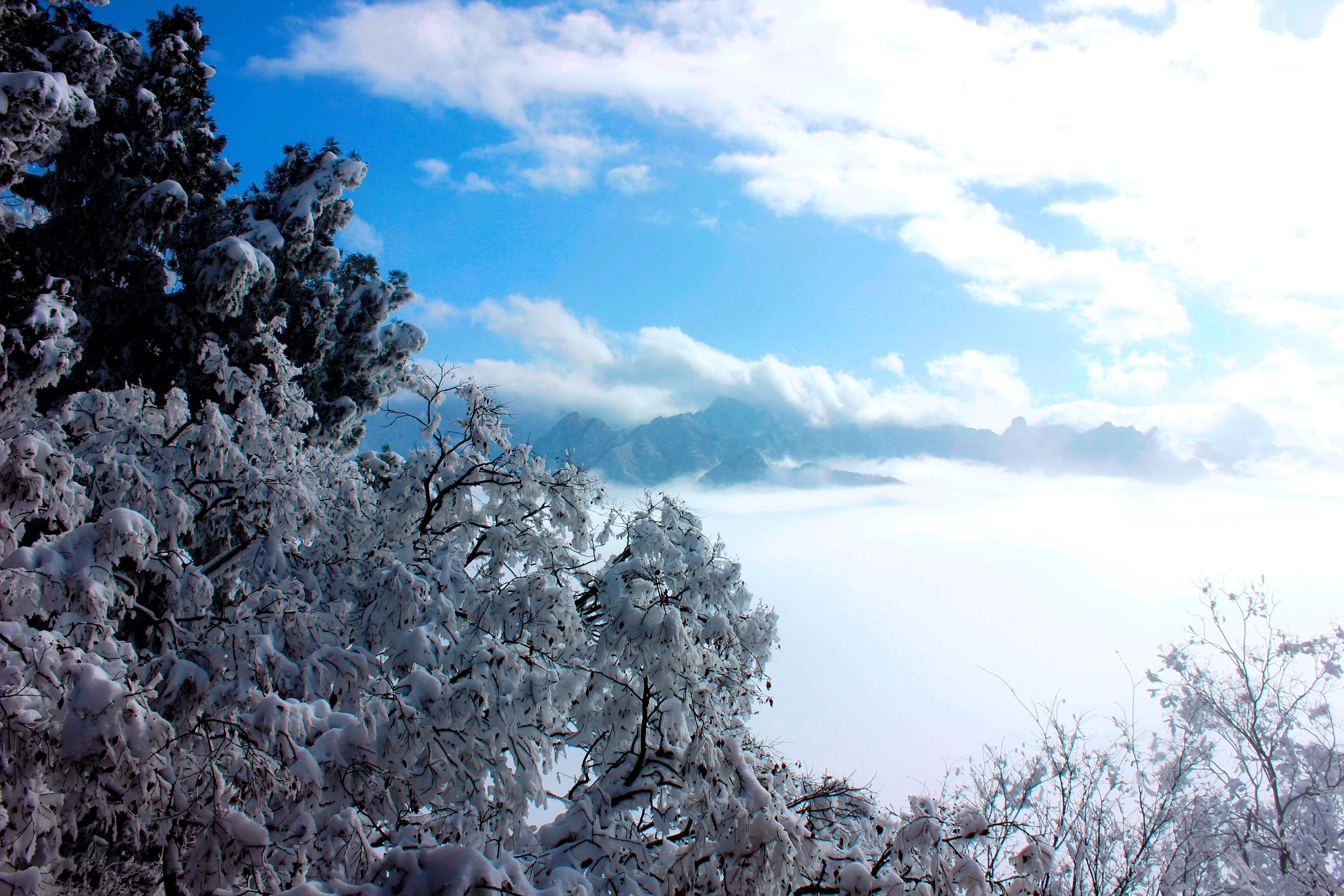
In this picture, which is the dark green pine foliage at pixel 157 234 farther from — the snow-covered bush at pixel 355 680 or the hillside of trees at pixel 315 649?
the snow-covered bush at pixel 355 680

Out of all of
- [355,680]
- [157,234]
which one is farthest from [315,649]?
[157,234]

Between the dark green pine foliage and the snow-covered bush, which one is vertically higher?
the dark green pine foliage

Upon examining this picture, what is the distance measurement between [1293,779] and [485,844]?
2204 cm

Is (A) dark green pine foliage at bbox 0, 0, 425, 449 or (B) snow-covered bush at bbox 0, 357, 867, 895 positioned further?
(A) dark green pine foliage at bbox 0, 0, 425, 449

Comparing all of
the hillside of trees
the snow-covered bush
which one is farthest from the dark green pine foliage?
the snow-covered bush

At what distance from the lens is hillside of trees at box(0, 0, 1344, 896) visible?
4.11 metres

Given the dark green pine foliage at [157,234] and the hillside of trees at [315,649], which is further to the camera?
the dark green pine foliage at [157,234]

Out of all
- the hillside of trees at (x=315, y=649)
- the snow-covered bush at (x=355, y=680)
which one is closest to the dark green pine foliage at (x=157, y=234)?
the hillside of trees at (x=315, y=649)

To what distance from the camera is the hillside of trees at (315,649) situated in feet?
13.5

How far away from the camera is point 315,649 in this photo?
663cm

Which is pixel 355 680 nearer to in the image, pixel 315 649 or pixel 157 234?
pixel 315 649

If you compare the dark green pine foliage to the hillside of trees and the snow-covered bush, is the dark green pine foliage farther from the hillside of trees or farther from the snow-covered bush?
the snow-covered bush

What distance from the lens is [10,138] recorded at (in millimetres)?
9961

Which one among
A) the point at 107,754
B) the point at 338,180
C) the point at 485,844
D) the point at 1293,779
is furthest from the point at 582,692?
the point at 1293,779
